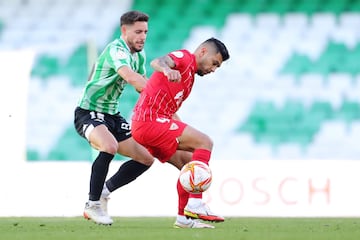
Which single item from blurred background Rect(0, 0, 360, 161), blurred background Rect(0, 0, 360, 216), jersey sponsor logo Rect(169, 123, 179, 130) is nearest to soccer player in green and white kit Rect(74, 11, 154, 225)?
jersey sponsor logo Rect(169, 123, 179, 130)

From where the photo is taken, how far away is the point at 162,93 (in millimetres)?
6758

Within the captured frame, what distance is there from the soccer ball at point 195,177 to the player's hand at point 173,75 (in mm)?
695

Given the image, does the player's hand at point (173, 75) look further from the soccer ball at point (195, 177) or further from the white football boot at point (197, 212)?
the white football boot at point (197, 212)

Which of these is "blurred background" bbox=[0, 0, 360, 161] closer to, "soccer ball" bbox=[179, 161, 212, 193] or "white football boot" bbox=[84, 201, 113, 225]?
"white football boot" bbox=[84, 201, 113, 225]

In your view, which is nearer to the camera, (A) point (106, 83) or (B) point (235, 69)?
(A) point (106, 83)

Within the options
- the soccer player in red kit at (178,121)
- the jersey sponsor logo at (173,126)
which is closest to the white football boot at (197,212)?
the soccer player in red kit at (178,121)

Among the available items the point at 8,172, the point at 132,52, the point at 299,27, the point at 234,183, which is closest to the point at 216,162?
the point at 234,183

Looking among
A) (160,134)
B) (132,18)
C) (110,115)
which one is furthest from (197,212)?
(132,18)

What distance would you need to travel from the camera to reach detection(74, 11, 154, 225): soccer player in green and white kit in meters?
7.09

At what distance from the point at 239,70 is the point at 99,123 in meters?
5.87

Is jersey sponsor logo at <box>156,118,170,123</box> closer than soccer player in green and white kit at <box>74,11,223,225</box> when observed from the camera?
Yes

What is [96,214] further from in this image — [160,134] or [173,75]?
[173,75]

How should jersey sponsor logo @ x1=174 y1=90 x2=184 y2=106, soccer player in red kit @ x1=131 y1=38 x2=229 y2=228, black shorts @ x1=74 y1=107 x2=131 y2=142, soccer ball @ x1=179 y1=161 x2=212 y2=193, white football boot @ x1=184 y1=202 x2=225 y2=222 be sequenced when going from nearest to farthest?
soccer ball @ x1=179 y1=161 x2=212 y2=193, soccer player in red kit @ x1=131 y1=38 x2=229 y2=228, white football boot @ x1=184 y1=202 x2=225 y2=222, jersey sponsor logo @ x1=174 y1=90 x2=184 y2=106, black shorts @ x1=74 y1=107 x2=131 y2=142

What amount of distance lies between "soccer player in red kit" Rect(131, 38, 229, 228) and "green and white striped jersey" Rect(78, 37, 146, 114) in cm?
60
